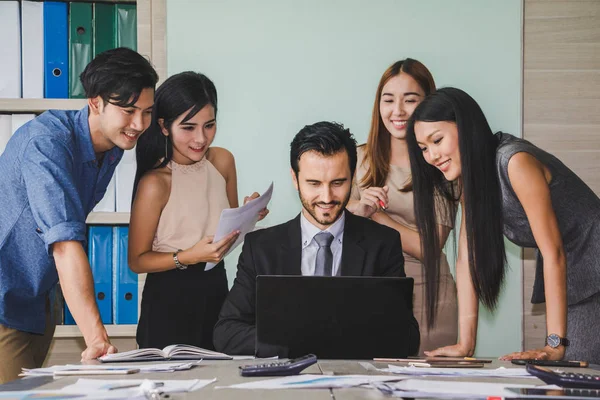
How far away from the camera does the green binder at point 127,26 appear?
2695mm

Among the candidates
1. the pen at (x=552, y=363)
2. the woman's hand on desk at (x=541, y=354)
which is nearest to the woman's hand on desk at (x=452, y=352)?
the woman's hand on desk at (x=541, y=354)

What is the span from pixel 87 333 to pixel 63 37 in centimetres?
141

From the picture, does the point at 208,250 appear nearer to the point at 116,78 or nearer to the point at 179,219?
the point at 179,219

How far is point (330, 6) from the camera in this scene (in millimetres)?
2822

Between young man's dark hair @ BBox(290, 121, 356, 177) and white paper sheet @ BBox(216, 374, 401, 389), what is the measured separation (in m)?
1.09

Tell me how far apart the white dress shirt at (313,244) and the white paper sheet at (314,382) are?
0.87 metres

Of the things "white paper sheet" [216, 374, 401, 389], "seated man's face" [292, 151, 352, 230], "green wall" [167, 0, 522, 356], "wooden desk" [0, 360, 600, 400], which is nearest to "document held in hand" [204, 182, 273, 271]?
"seated man's face" [292, 151, 352, 230]

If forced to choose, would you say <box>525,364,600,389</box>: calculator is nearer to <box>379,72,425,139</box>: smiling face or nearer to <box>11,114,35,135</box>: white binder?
<box>379,72,425,139</box>: smiling face

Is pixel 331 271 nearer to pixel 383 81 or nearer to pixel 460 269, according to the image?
pixel 460 269

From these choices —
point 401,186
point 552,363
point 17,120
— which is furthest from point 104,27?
point 552,363

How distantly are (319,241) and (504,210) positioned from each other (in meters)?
0.58

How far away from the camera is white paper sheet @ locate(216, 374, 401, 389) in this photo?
1.25 meters

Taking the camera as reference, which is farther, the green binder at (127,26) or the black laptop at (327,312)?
the green binder at (127,26)

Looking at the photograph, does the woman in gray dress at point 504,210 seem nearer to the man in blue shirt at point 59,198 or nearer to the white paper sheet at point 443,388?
the white paper sheet at point 443,388
